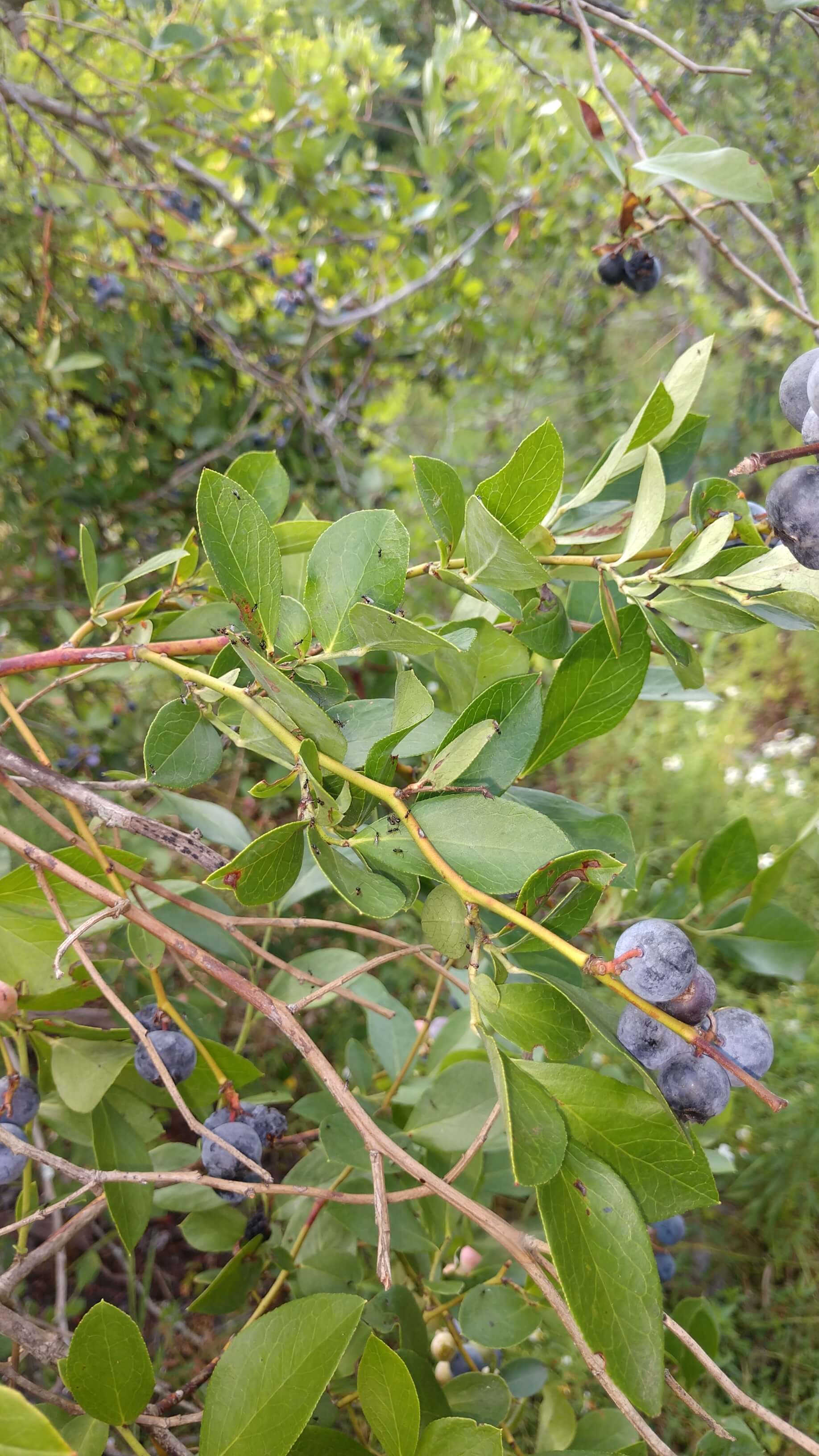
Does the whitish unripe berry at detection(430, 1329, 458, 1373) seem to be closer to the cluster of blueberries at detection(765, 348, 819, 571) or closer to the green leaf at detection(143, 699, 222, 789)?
the green leaf at detection(143, 699, 222, 789)

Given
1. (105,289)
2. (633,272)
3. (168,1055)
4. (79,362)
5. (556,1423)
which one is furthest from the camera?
(105,289)

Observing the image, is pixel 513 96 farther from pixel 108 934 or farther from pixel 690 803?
pixel 108 934

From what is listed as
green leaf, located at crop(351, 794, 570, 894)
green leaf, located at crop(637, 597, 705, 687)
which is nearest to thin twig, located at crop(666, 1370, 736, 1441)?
green leaf, located at crop(351, 794, 570, 894)

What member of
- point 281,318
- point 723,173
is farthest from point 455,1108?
point 281,318

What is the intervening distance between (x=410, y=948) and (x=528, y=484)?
0.26 meters

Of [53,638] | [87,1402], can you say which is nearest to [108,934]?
[87,1402]

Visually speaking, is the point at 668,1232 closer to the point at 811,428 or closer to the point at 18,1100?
the point at 18,1100

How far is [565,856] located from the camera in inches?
14.1

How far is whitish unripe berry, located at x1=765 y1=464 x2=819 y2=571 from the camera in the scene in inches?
15.8

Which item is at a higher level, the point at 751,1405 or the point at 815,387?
the point at 815,387

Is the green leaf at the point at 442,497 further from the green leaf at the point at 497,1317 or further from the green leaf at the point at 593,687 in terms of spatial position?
the green leaf at the point at 497,1317

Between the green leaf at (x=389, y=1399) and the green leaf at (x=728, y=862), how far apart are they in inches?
17.7

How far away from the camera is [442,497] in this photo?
18.6 inches

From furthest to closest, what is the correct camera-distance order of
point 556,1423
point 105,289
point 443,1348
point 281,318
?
point 281,318 → point 105,289 → point 443,1348 → point 556,1423
